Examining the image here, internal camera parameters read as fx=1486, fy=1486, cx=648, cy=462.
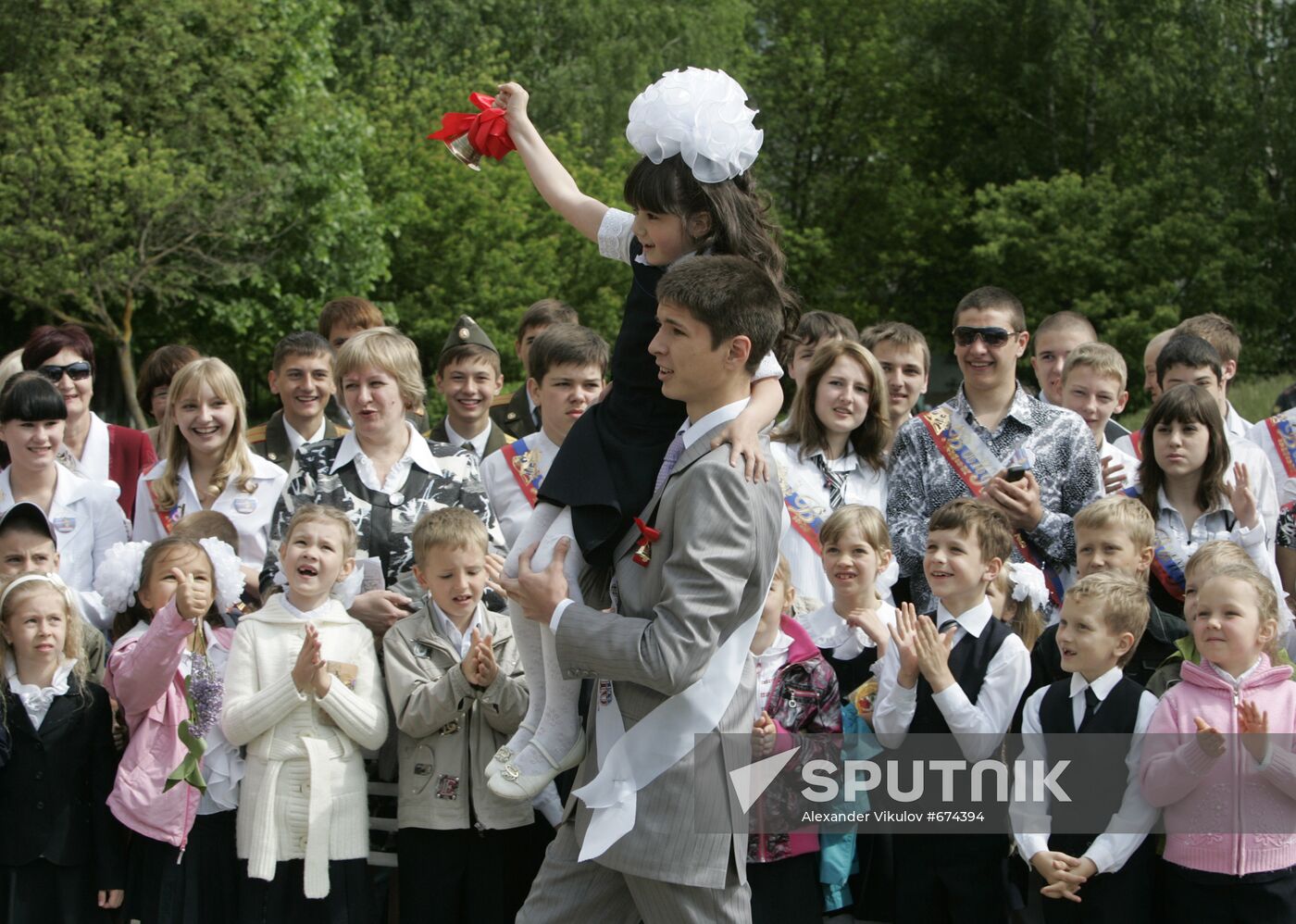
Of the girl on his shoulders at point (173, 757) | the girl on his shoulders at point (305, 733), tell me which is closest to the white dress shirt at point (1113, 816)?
the girl on his shoulders at point (305, 733)

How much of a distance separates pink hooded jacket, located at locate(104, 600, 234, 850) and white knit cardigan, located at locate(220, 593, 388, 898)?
21 cm

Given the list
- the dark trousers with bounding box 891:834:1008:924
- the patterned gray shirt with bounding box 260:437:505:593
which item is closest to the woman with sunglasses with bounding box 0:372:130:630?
the patterned gray shirt with bounding box 260:437:505:593

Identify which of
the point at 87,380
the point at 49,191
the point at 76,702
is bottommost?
the point at 76,702

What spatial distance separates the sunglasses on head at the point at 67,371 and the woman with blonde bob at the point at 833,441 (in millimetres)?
2915

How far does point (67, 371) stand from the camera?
244 inches

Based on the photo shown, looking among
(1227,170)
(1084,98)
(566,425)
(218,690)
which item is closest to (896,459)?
(566,425)

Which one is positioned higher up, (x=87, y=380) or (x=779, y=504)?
(x=87, y=380)

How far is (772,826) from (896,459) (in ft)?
5.36

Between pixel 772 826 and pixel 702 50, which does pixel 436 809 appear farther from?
pixel 702 50

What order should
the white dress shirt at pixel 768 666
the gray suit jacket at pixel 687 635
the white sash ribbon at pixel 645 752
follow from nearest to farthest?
the gray suit jacket at pixel 687 635 < the white sash ribbon at pixel 645 752 < the white dress shirt at pixel 768 666

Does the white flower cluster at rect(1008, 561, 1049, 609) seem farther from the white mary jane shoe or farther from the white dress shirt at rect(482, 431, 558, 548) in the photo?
the white mary jane shoe

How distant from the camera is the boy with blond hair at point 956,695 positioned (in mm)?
4602

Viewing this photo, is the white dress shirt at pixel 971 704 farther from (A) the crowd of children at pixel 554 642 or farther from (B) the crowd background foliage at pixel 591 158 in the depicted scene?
(B) the crowd background foliage at pixel 591 158

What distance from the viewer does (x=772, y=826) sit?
183 inches
